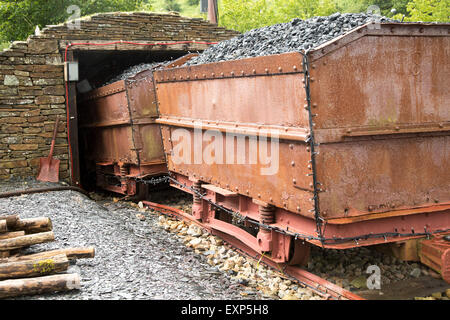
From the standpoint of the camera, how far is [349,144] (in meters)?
4.42

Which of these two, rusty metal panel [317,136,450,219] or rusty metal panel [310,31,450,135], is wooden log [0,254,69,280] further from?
rusty metal panel [310,31,450,135]

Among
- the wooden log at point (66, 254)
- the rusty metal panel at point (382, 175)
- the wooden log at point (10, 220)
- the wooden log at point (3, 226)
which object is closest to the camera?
the rusty metal panel at point (382, 175)

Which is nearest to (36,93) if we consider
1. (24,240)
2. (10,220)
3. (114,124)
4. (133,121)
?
(114,124)

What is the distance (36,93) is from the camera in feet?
34.3

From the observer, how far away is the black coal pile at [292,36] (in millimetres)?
5039

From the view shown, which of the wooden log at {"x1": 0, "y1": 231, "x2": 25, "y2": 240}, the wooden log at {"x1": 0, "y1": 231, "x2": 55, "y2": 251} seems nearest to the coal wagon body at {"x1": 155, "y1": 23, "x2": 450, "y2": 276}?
the wooden log at {"x1": 0, "y1": 231, "x2": 55, "y2": 251}

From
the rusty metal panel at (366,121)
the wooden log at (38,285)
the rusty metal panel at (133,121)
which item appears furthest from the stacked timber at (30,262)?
the rusty metal panel at (133,121)

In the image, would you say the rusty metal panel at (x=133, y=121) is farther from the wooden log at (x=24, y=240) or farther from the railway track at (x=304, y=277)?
the wooden log at (x=24, y=240)

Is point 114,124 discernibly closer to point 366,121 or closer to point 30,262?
point 30,262

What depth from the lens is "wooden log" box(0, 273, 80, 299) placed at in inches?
160

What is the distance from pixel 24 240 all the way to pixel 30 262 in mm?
669

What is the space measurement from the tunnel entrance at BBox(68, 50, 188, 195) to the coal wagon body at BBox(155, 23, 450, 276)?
179 inches

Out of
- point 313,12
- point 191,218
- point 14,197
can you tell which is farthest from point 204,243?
point 313,12

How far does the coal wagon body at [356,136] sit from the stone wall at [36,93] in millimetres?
6640
